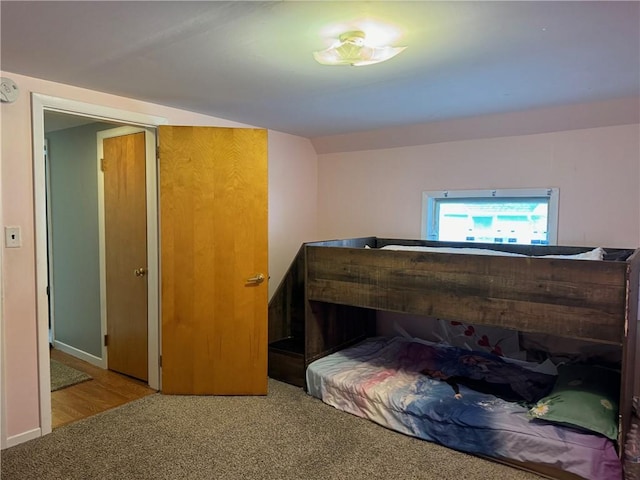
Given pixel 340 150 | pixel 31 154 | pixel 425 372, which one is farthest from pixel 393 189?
pixel 31 154

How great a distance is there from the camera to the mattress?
7.01 feet

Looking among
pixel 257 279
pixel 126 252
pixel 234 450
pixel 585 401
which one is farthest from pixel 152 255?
pixel 585 401

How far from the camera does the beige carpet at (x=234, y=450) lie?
2211mm

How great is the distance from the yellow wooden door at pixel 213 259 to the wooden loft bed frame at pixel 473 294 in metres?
0.39

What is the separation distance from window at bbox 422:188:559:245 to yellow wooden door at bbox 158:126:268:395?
1636 mm

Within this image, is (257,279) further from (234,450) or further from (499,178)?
(499,178)

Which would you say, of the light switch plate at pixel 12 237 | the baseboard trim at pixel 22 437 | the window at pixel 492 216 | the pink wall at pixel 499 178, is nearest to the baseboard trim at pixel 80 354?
the baseboard trim at pixel 22 437

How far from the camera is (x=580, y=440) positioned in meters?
2.14

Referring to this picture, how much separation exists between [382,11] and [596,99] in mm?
1975

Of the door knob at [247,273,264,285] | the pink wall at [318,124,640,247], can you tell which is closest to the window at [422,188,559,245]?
the pink wall at [318,124,640,247]

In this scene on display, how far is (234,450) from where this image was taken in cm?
242

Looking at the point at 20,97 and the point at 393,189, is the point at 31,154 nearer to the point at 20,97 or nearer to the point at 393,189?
the point at 20,97

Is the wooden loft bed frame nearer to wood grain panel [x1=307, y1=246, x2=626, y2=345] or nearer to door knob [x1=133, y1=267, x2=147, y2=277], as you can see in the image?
wood grain panel [x1=307, y1=246, x2=626, y2=345]

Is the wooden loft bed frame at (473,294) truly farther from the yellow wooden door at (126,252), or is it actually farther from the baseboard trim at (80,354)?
the baseboard trim at (80,354)
